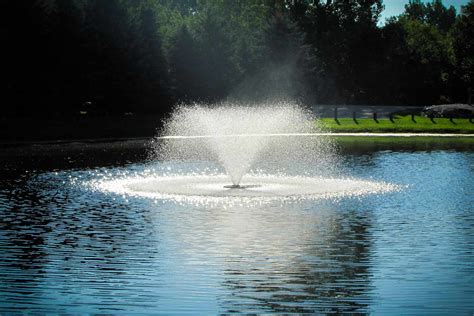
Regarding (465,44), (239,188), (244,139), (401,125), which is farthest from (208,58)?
(239,188)

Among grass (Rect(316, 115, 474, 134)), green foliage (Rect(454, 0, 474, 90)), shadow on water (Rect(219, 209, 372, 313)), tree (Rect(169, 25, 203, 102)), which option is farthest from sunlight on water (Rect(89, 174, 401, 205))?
green foliage (Rect(454, 0, 474, 90))

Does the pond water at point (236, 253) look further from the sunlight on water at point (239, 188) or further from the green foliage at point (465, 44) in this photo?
the green foliage at point (465, 44)

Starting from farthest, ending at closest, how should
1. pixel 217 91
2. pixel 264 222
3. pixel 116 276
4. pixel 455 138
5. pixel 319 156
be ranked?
pixel 217 91 → pixel 455 138 → pixel 319 156 → pixel 264 222 → pixel 116 276

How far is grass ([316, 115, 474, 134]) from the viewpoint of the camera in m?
60.3

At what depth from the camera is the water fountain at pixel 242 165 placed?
24.7 metres

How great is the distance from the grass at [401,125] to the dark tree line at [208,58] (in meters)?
11.1

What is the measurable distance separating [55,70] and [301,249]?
4461 cm

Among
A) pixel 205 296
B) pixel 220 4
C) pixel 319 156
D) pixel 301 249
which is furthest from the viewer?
pixel 220 4

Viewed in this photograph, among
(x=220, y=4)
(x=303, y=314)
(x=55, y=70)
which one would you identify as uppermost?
(x=220, y=4)

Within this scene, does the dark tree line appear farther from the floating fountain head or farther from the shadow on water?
the shadow on water

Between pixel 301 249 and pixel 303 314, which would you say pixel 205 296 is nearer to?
pixel 303 314

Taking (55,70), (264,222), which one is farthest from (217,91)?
(264,222)

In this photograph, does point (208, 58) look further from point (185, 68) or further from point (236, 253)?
point (236, 253)

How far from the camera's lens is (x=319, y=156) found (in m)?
40.1
